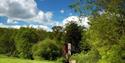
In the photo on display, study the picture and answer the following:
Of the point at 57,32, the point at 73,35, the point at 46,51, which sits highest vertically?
the point at 57,32

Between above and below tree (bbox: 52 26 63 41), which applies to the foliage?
below

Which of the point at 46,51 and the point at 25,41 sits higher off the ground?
the point at 25,41

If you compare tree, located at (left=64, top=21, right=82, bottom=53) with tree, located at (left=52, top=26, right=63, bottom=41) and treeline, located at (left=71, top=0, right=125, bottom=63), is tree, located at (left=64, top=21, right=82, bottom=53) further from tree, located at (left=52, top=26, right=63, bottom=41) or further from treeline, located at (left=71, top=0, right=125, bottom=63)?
treeline, located at (left=71, top=0, right=125, bottom=63)

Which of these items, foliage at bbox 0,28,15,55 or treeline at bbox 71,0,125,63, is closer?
treeline at bbox 71,0,125,63

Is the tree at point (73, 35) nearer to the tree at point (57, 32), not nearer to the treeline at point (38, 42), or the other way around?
the treeline at point (38, 42)

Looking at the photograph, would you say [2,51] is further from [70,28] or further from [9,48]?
[70,28]

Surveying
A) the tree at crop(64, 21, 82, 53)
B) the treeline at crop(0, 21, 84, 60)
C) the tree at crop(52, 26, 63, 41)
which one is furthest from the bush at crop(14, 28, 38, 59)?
the tree at crop(52, 26, 63, 41)

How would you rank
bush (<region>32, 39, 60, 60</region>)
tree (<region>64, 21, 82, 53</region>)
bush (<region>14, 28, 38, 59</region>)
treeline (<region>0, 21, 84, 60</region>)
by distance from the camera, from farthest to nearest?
1. tree (<region>64, 21, 82, 53</region>)
2. bush (<region>14, 28, 38, 59</region>)
3. treeline (<region>0, 21, 84, 60</region>)
4. bush (<region>32, 39, 60, 60</region>)

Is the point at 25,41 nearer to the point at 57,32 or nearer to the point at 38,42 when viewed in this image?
the point at 38,42

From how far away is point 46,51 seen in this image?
67.8 metres

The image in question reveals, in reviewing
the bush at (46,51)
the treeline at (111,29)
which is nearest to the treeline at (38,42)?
the bush at (46,51)

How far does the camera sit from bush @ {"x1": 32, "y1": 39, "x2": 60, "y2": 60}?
67812 millimetres

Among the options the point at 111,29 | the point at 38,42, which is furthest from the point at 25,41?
the point at 111,29

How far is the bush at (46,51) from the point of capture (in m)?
67.8
